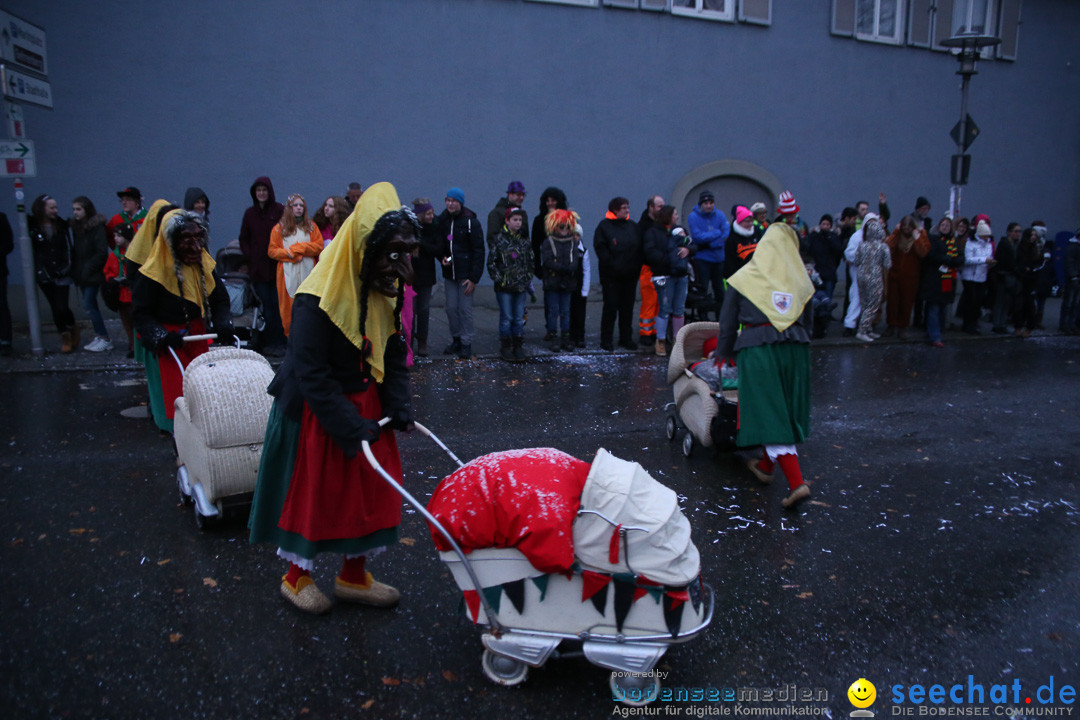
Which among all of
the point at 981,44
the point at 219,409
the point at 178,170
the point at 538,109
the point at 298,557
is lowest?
the point at 298,557

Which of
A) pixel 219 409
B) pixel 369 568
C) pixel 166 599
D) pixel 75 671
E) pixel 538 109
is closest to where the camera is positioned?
pixel 75 671

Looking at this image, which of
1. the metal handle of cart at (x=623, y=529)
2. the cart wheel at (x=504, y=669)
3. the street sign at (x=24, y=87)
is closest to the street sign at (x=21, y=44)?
the street sign at (x=24, y=87)

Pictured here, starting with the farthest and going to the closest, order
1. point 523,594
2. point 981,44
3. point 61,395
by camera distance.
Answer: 1. point 981,44
2. point 61,395
3. point 523,594

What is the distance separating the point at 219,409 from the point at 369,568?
52.4 inches

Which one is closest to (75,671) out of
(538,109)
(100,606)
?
(100,606)

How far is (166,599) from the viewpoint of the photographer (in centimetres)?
411

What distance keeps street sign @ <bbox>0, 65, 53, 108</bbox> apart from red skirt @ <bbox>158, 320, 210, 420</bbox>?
5116 mm

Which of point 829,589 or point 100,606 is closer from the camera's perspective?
point 100,606

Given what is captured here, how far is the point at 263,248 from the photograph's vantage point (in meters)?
10.1

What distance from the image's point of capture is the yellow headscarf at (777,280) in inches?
216

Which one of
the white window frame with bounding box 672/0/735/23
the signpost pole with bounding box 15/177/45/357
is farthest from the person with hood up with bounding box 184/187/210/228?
the white window frame with bounding box 672/0/735/23

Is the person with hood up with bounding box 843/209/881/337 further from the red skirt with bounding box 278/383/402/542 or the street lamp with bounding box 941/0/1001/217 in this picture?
the red skirt with bounding box 278/383/402/542

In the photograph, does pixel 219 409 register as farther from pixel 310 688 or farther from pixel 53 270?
pixel 53 270

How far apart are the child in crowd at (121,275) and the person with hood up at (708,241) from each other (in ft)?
24.3
